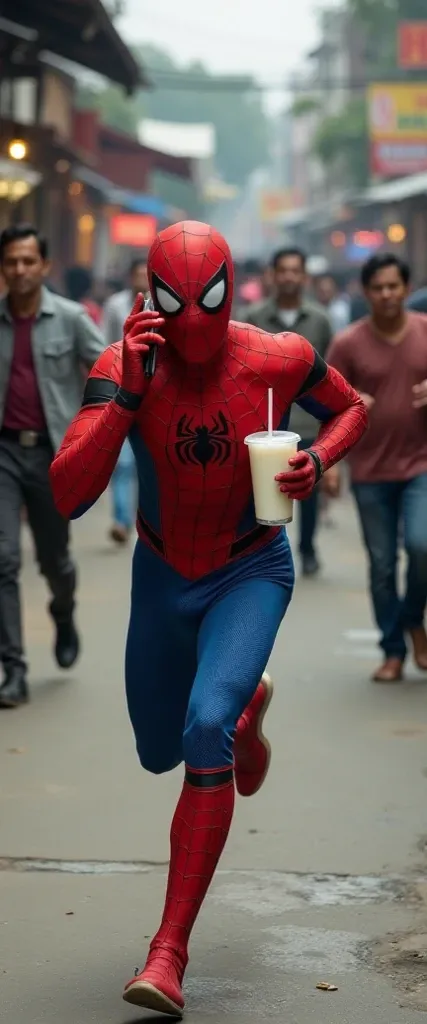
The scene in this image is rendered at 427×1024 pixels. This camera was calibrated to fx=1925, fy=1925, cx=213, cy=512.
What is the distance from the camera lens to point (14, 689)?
8.02 m

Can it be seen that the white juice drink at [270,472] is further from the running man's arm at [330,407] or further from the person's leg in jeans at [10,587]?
the person's leg in jeans at [10,587]

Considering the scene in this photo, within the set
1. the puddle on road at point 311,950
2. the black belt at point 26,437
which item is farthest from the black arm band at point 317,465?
the black belt at point 26,437

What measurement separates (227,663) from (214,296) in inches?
34.4

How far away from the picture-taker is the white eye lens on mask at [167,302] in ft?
14.9

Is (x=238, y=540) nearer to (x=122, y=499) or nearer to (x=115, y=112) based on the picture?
(x=122, y=499)

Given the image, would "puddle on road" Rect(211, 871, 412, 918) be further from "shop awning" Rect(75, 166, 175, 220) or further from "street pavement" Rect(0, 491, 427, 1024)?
"shop awning" Rect(75, 166, 175, 220)

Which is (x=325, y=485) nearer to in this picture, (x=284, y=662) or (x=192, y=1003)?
(x=284, y=662)

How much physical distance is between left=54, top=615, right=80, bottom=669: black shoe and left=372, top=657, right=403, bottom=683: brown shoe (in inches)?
54.3

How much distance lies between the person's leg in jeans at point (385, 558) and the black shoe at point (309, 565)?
11.8 ft

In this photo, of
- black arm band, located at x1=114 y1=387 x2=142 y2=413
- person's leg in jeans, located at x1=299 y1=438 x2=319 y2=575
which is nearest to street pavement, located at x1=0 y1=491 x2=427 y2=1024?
black arm band, located at x1=114 y1=387 x2=142 y2=413

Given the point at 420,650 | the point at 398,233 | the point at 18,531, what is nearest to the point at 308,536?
the point at 420,650

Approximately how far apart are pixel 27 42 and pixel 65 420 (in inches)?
466

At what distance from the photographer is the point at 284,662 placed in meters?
9.29

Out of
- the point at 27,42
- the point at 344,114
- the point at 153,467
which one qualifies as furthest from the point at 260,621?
the point at 344,114
